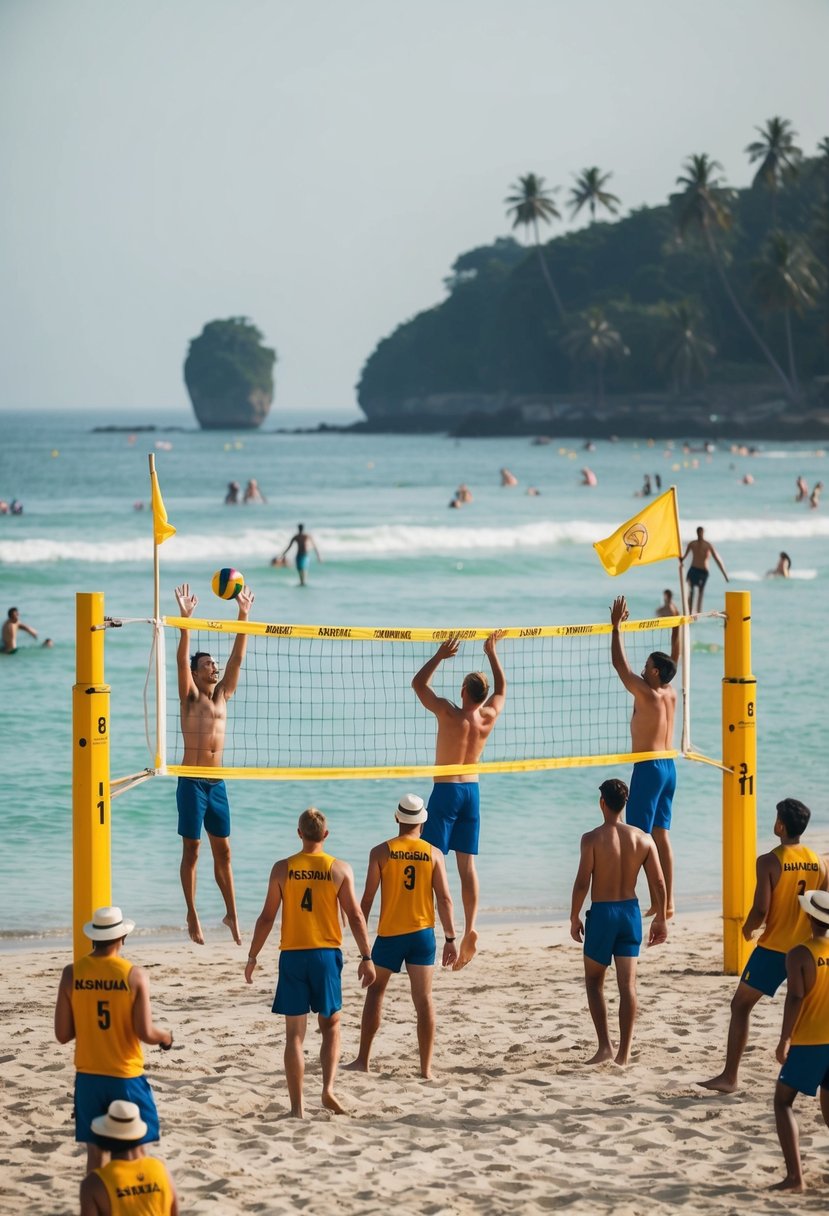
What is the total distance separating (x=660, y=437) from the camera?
105812 mm

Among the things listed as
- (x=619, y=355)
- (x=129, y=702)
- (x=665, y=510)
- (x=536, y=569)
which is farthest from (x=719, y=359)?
(x=665, y=510)

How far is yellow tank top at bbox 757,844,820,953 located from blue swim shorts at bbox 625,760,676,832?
7.67 ft

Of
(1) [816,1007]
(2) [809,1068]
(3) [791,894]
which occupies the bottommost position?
(2) [809,1068]

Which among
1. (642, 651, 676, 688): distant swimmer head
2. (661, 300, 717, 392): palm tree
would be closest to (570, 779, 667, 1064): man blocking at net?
(642, 651, 676, 688): distant swimmer head

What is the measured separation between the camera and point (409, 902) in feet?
23.0

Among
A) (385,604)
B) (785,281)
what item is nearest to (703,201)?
(785,281)

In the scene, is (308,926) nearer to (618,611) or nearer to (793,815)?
(793,815)

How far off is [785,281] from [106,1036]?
95.7m

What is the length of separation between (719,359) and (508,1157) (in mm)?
108851

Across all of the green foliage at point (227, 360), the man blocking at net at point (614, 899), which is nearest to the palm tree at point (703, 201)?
the green foliage at point (227, 360)

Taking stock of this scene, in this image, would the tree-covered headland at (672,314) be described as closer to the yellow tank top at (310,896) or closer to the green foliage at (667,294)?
the green foliage at (667,294)

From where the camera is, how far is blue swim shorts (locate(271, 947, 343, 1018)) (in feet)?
21.8

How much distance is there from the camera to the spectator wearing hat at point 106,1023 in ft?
18.0

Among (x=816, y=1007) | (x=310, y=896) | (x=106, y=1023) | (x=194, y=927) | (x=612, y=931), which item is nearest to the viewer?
(x=106, y=1023)
